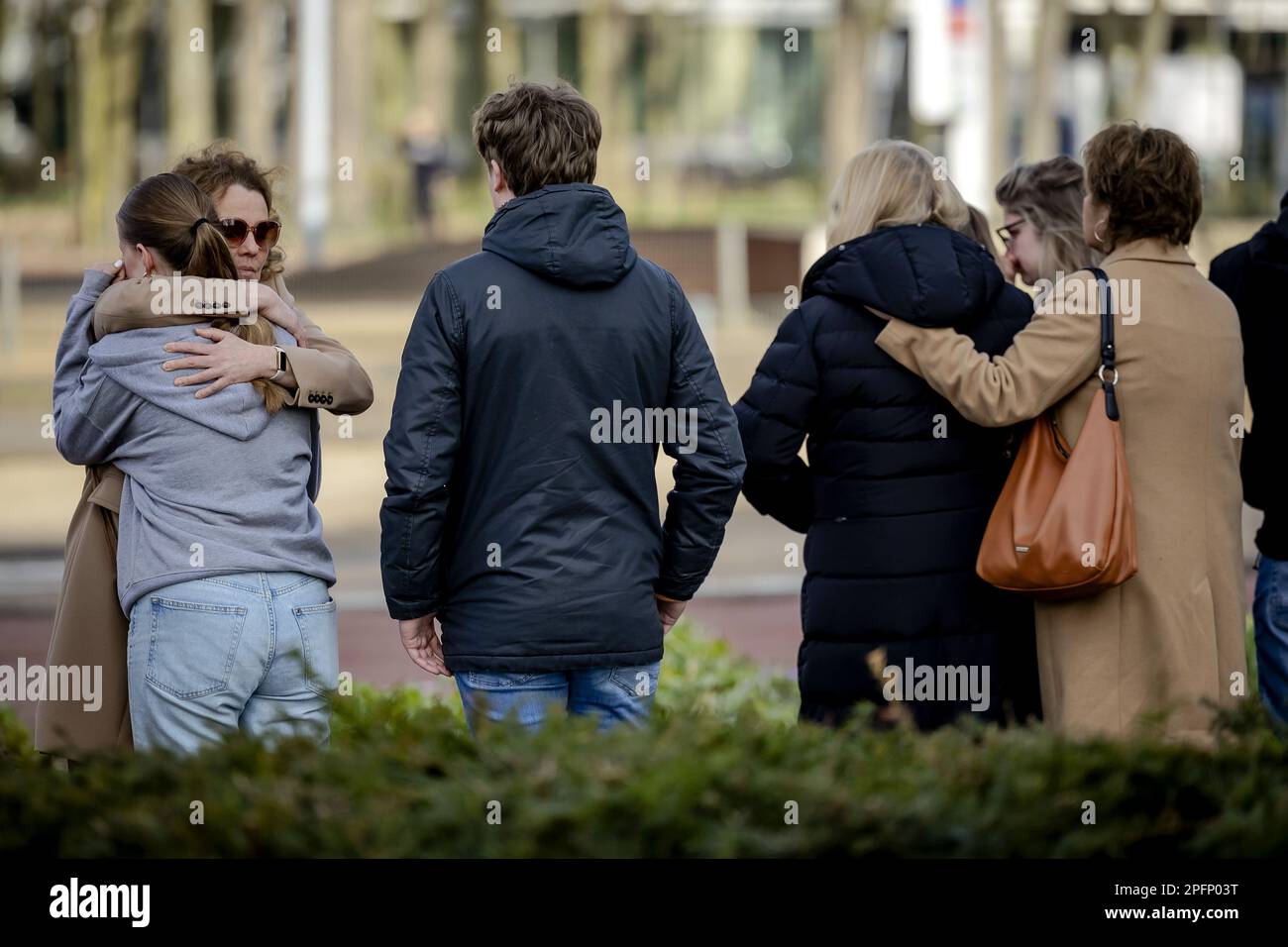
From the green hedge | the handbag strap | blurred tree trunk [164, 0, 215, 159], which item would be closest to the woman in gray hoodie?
the green hedge

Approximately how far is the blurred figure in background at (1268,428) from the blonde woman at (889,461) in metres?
0.77

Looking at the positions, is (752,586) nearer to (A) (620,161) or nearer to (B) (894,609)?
(B) (894,609)

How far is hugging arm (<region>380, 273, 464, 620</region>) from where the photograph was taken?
11.8ft

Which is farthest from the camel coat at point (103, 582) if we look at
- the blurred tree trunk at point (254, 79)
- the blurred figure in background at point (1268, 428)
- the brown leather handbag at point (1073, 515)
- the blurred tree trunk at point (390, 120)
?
the blurred tree trunk at point (390, 120)

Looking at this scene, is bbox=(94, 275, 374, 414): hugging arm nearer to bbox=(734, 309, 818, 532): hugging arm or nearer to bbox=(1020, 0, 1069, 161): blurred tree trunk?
bbox=(734, 309, 818, 532): hugging arm

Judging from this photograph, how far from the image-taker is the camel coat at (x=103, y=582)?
12.1 feet

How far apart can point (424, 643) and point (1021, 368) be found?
1.48m

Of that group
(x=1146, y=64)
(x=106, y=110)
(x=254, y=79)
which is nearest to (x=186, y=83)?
(x=106, y=110)

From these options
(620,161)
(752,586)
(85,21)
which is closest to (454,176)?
(620,161)

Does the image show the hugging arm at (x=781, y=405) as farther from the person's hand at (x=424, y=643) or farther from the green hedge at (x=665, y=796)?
the green hedge at (x=665, y=796)

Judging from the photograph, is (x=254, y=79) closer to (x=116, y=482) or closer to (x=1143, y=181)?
(x=116, y=482)

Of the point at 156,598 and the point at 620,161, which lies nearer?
the point at 156,598

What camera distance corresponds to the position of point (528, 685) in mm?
3645
